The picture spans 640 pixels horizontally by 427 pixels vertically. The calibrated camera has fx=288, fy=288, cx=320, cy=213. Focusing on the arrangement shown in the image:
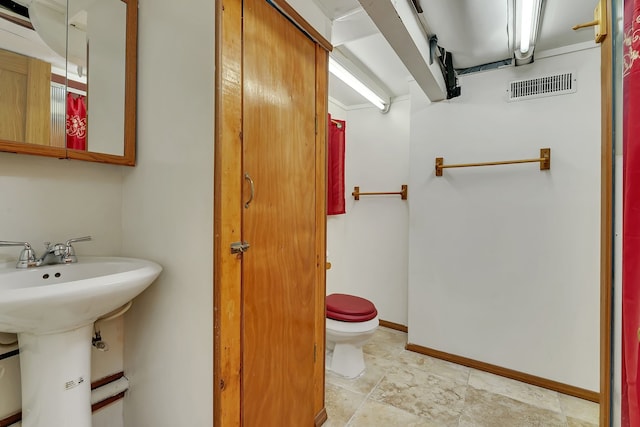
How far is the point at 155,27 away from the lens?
1.21 meters

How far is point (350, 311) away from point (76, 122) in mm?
1784

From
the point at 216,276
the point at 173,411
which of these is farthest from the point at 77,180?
the point at 173,411

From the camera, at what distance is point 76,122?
3.83 ft

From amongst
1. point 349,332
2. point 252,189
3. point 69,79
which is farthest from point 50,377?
point 349,332

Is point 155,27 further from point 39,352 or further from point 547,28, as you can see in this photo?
point 547,28

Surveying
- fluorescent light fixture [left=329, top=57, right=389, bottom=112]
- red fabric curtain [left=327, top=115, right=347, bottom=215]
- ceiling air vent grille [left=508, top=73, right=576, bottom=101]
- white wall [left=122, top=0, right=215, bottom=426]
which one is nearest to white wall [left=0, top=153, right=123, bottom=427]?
white wall [left=122, top=0, right=215, bottom=426]

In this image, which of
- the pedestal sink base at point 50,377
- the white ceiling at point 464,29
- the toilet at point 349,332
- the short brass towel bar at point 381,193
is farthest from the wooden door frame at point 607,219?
the short brass towel bar at point 381,193

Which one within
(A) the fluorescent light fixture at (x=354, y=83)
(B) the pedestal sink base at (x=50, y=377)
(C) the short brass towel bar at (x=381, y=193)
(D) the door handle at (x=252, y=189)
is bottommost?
(B) the pedestal sink base at (x=50, y=377)

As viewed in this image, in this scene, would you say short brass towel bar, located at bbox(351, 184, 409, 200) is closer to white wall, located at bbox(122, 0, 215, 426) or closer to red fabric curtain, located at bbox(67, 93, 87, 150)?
white wall, located at bbox(122, 0, 215, 426)

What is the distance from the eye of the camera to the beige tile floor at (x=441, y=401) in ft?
5.26

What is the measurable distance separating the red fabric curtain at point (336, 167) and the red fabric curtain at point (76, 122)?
182 cm

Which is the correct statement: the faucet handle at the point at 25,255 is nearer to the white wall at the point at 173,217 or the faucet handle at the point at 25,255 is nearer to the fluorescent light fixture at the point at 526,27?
the white wall at the point at 173,217

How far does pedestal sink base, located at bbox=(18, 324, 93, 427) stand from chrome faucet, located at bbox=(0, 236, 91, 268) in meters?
0.24

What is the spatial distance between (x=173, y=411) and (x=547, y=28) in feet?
8.97
